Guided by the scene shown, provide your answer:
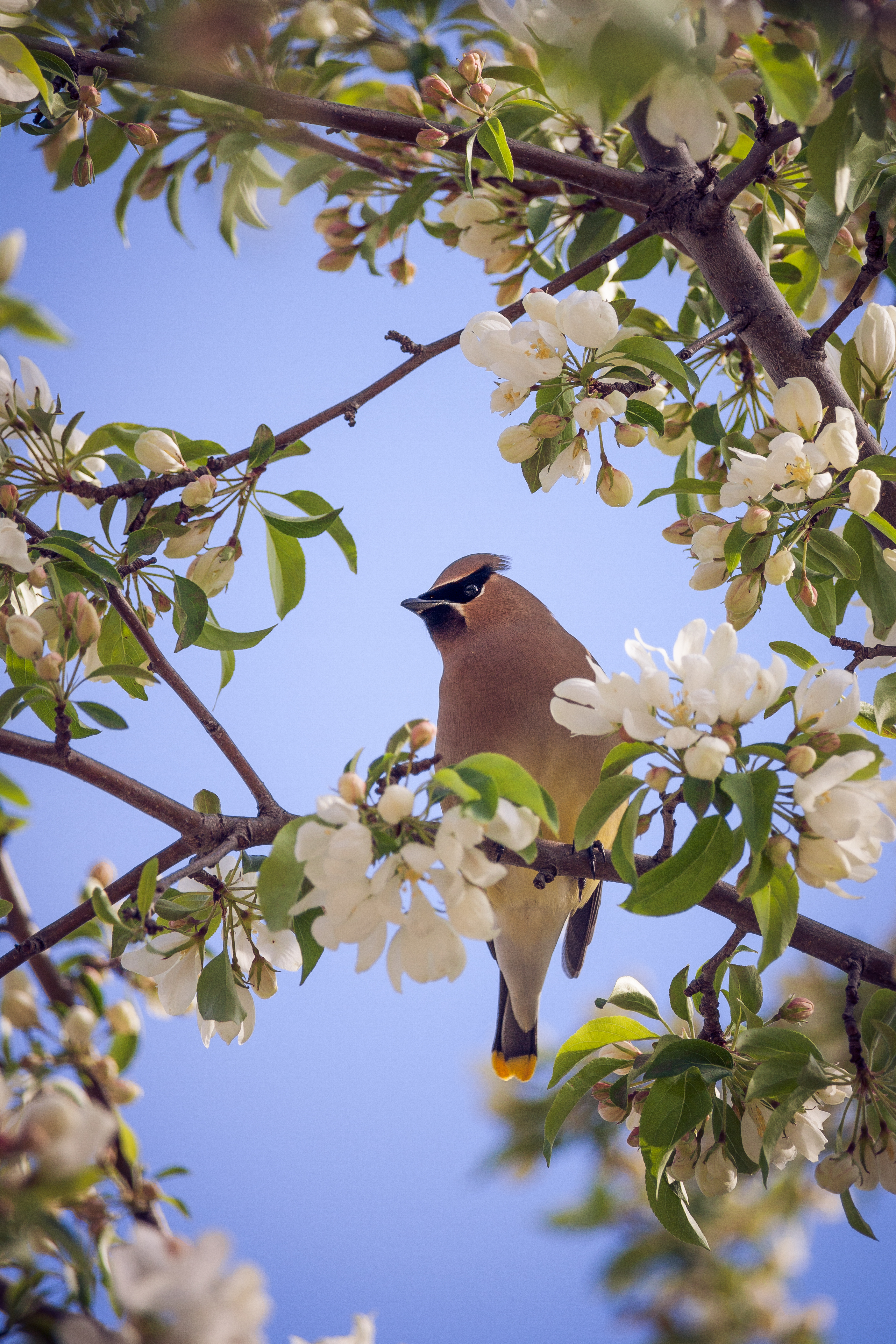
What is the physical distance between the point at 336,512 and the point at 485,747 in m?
1.06

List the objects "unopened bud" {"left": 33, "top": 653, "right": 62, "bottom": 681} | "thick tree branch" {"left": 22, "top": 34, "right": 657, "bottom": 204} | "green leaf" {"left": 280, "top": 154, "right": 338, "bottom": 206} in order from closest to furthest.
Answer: "unopened bud" {"left": 33, "top": 653, "right": 62, "bottom": 681}
"thick tree branch" {"left": 22, "top": 34, "right": 657, "bottom": 204}
"green leaf" {"left": 280, "top": 154, "right": 338, "bottom": 206}

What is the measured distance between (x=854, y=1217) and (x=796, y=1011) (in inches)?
13.6

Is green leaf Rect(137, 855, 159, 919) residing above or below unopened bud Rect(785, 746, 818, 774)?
below

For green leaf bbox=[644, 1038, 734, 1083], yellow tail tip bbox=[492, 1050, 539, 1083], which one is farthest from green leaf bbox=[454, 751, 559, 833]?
yellow tail tip bbox=[492, 1050, 539, 1083]

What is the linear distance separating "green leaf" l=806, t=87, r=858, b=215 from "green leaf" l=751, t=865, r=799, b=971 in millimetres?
988

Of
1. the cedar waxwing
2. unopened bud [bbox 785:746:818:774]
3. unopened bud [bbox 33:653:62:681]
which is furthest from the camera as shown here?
the cedar waxwing

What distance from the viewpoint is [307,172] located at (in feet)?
8.92

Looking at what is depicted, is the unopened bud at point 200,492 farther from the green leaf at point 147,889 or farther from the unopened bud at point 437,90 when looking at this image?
the unopened bud at point 437,90

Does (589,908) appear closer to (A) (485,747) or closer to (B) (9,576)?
(A) (485,747)

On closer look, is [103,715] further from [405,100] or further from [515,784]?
[405,100]

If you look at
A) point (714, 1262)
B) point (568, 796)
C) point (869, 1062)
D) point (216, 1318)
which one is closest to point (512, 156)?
point (568, 796)

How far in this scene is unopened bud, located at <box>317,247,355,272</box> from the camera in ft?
9.41

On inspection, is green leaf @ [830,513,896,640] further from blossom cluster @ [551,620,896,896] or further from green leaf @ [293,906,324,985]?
green leaf @ [293,906,324,985]

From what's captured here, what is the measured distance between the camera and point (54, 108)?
207 centimetres
